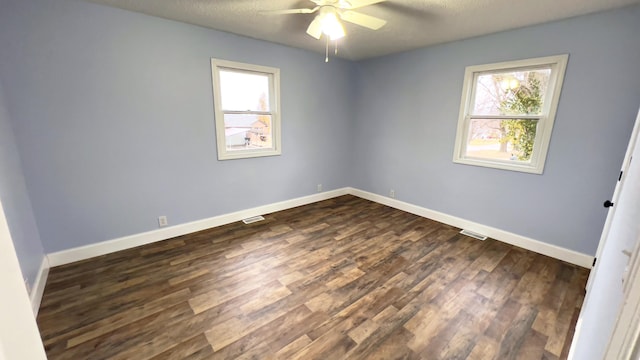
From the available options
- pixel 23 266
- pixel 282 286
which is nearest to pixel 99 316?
pixel 23 266

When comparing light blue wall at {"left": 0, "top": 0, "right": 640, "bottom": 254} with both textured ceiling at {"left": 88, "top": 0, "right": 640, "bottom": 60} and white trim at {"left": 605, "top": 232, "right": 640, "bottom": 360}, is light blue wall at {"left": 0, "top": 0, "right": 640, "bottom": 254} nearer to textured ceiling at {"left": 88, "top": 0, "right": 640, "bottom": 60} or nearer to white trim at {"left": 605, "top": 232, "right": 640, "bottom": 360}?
textured ceiling at {"left": 88, "top": 0, "right": 640, "bottom": 60}

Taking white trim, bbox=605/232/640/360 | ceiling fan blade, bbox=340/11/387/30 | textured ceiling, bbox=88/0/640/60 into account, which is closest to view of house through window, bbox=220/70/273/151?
textured ceiling, bbox=88/0/640/60

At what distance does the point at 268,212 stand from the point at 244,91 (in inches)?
70.3

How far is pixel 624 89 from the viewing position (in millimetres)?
2346

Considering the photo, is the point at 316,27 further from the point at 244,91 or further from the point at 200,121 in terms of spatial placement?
the point at 200,121

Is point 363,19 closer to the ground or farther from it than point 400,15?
closer to the ground

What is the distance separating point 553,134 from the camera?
9.02 feet

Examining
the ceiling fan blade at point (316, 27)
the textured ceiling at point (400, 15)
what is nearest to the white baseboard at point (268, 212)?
the textured ceiling at point (400, 15)

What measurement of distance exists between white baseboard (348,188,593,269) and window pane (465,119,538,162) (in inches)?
35.6

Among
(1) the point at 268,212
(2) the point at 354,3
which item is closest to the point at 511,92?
(2) the point at 354,3

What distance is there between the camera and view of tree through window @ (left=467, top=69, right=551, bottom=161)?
2906 mm

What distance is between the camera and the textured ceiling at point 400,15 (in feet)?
7.61

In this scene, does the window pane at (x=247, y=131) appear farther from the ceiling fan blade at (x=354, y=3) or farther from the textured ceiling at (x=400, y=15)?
the ceiling fan blade at (x=354, y=3)

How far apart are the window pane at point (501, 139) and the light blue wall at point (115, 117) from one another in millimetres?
2723
